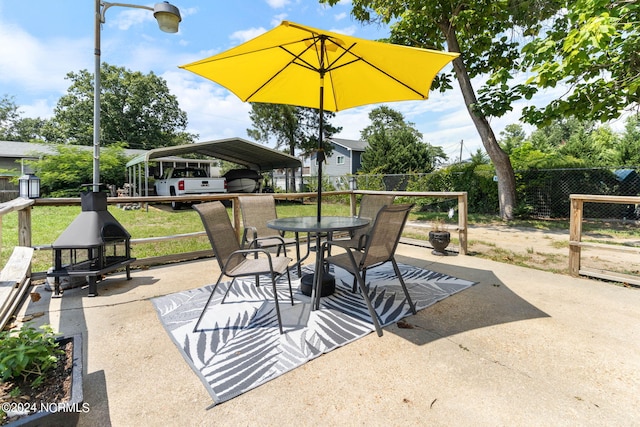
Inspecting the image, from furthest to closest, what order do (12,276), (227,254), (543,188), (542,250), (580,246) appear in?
(543,188) → (542,250) → (580,246) → (227,254) → (12,276)

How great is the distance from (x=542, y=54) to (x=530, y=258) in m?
3.32

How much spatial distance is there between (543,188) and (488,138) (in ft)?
7.55

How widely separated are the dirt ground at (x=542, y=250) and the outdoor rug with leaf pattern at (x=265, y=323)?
1705mm

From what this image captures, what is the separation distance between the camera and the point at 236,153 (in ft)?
43.5

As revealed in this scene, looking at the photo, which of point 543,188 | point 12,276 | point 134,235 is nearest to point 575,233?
point 12,276

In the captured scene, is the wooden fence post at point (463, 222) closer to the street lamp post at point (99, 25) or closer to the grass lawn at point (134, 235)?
the grass lawn at point (134, 235)

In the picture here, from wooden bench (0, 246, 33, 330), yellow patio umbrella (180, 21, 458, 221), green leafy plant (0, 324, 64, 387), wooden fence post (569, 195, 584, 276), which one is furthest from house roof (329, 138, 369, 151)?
green leafy plant (0, 324, 64, 387)

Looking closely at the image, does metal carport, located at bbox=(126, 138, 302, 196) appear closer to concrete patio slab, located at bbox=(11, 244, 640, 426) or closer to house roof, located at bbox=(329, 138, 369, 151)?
concrete patio slab, located at bbox=(11, 244, 640, 426)

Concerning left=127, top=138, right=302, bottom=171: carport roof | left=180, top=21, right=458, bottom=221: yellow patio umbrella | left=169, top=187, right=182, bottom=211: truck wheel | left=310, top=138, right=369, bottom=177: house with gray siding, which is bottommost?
left=169, top=187, right=182, bottom=211: truck wheel

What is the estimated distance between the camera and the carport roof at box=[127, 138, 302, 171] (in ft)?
34.4

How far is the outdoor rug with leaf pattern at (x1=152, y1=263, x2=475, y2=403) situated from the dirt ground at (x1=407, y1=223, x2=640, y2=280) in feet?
5.59

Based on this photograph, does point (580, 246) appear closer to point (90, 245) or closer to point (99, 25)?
point (90, 245)

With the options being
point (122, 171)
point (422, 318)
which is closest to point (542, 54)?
point (422, 318)

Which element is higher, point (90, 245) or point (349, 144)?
point (349, 144)
